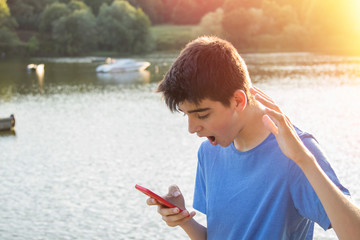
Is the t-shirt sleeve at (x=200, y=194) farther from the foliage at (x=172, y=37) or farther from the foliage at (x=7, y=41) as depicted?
the foliage at (x=7, y=41)

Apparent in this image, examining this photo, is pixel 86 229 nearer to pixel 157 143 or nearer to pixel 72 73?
pixel 157 143

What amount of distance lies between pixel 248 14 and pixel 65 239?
63136 millimetres

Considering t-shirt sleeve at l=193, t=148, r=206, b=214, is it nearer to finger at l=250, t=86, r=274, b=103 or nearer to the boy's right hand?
the boy's right hand

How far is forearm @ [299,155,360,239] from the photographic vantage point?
1772 mm

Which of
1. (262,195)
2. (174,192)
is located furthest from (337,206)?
(174,192)

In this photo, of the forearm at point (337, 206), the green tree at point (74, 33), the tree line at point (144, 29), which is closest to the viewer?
the forearm at point (337, 206)

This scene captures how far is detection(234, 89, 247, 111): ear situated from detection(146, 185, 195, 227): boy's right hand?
48 cm

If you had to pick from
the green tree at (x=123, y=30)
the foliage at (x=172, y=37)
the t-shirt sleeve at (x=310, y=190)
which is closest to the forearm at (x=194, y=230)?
the t-shirt sleeve at (x=310, y=190)

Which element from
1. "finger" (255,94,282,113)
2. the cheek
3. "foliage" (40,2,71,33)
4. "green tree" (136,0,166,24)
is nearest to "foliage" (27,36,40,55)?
"foliage" (40,2,71,33)

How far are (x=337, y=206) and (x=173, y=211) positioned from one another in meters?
0.72

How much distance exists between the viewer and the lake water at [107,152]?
9.30m

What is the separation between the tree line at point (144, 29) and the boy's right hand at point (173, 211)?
205 ft

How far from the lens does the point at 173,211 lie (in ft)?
7.38

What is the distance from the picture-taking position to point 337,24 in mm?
65500
